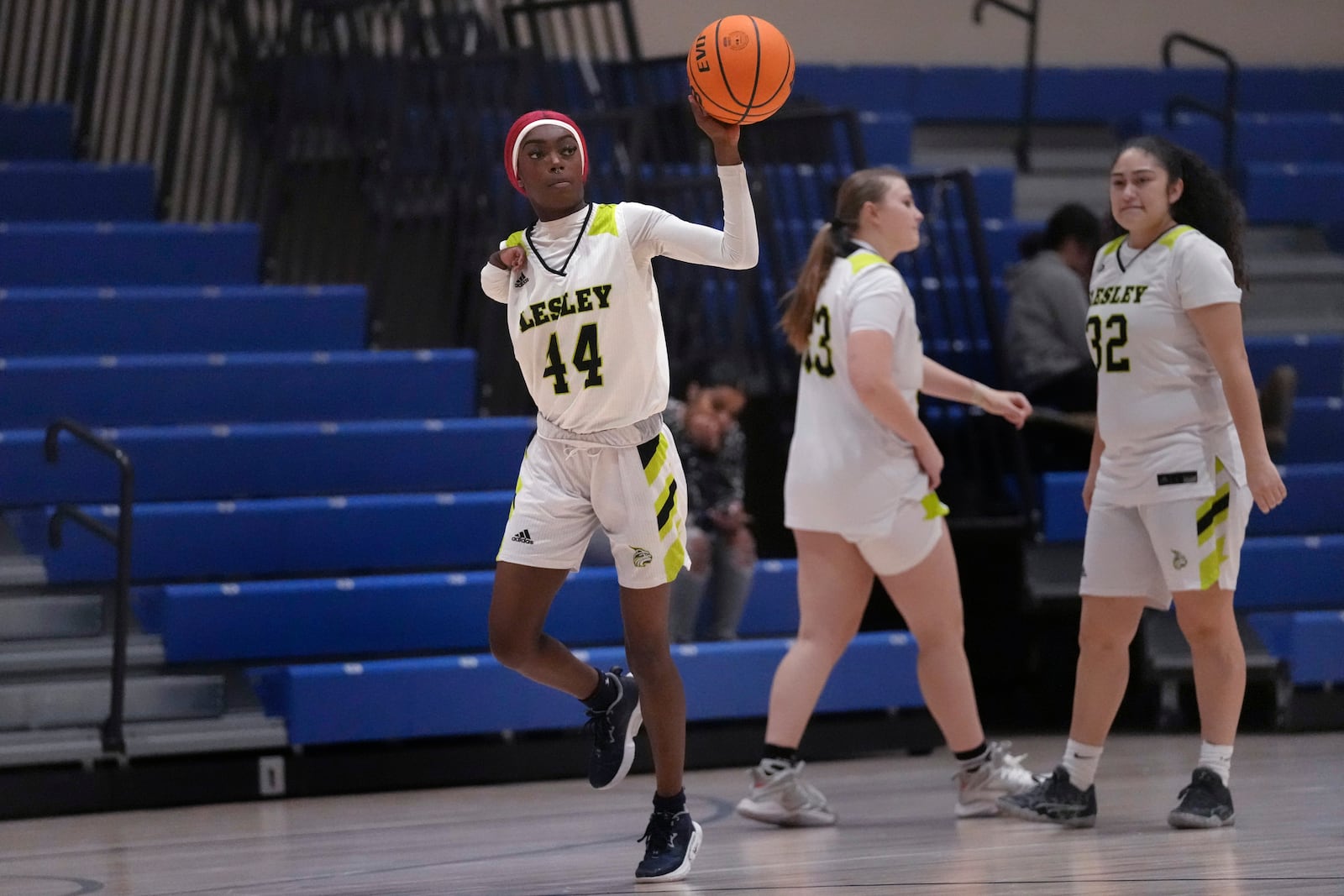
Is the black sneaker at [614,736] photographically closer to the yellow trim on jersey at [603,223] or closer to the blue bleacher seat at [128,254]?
the yellow trim on jersey at [603,223]

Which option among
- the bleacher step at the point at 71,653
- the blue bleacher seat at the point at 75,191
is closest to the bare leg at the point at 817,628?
the bleacher step at the point at 71,653

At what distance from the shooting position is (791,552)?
6727mm

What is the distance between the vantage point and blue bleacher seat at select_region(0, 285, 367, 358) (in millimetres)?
6492

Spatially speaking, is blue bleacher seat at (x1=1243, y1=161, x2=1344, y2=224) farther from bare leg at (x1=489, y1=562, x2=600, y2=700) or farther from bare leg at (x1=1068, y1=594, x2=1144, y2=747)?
bare leg at (x1=489, y1=562, x2=600, y2=700)

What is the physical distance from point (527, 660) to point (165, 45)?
4.73 metres

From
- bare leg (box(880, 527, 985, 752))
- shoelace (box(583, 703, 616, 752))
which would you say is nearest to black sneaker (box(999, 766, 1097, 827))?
bare leg (box(880, 527, 985, 752))

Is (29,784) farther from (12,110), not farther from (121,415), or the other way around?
(12,110)

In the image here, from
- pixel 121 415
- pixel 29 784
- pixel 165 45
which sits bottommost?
pixel 29 784

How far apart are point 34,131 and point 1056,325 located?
428cm

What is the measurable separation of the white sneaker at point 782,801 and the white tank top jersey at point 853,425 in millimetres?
582

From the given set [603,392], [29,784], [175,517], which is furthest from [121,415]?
[603,392]

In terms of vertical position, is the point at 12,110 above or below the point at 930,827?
above

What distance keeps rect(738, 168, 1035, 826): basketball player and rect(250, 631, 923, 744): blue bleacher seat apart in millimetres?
1241

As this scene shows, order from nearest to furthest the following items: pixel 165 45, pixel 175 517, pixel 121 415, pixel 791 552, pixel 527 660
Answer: pixel 527 660
pixel 175 517
pixel 121 415
pixel 791 552
pixel 165 45
